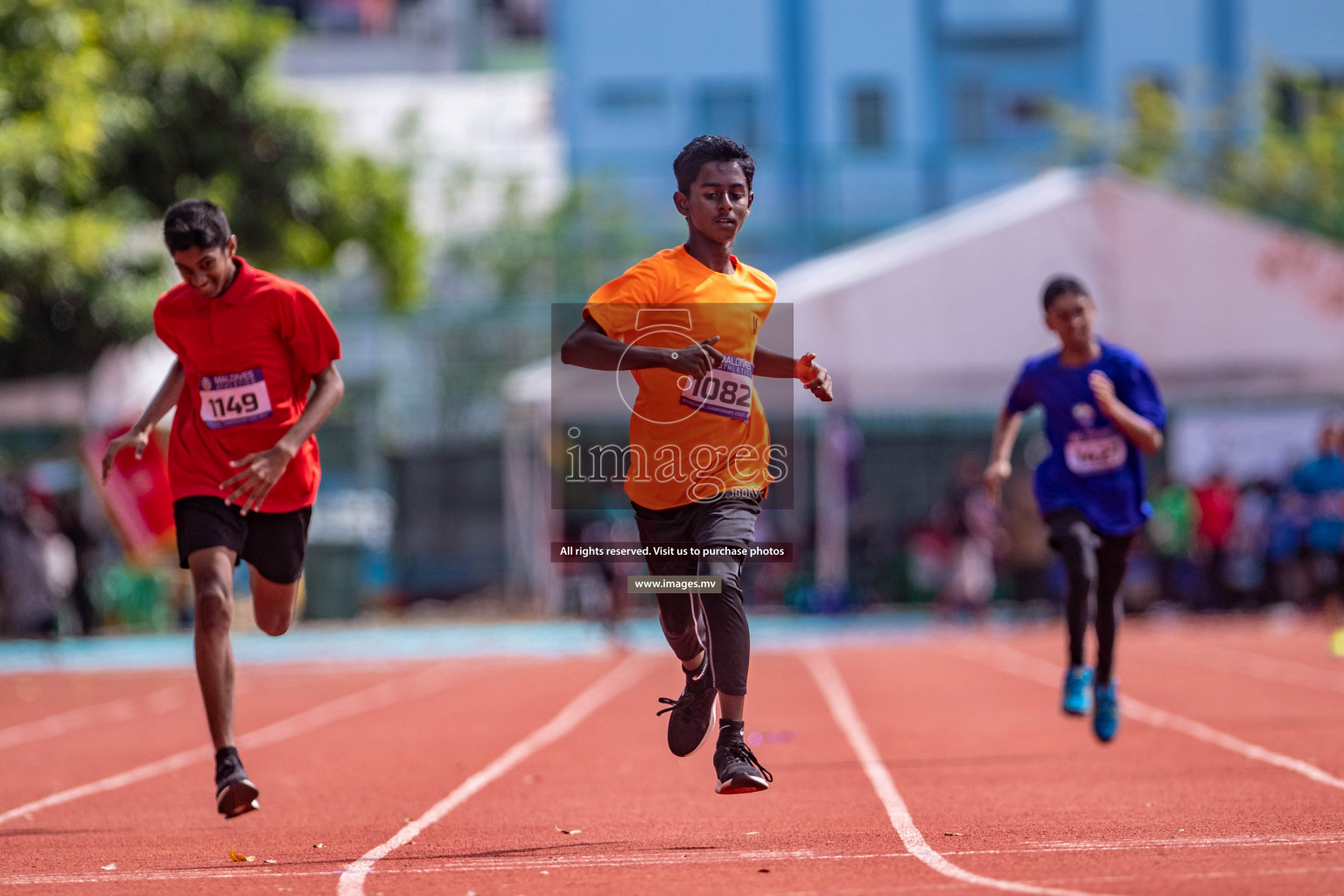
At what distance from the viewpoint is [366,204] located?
23.5 meters

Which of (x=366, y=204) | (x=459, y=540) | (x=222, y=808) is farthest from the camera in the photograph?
(x=459, y=540)

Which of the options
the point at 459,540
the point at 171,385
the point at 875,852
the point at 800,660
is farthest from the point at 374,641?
the point at 875,852

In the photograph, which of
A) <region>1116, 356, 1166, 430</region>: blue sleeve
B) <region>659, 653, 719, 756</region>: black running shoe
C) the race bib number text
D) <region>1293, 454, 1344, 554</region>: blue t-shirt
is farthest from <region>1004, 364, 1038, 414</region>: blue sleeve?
<region>1293, 454, 1344, 554</region>: blue t-shirt

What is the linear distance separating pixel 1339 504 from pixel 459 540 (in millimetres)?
12838

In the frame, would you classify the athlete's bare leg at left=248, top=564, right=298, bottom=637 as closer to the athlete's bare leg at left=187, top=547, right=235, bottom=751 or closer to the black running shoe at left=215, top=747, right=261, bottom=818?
the athlete's bare leg at left=187, top=547, right=235, bottom=751

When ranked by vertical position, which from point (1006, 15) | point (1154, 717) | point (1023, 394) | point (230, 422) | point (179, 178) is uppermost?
point (1006, 15)

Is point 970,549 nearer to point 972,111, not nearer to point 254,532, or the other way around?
point 254,532

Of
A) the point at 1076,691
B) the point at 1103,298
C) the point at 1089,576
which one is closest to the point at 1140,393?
the point at 1089,576

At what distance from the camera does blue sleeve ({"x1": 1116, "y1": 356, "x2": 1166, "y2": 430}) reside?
8414 mm

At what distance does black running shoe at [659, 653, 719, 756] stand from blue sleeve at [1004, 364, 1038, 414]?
3.09m

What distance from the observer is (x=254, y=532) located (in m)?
6.69

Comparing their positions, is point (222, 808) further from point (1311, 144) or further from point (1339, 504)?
point (1311, 144)

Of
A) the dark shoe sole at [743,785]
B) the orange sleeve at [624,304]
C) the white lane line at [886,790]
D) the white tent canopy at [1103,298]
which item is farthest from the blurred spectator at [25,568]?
the dark shoe sole at [743,785]

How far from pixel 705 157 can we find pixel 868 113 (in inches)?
1296
